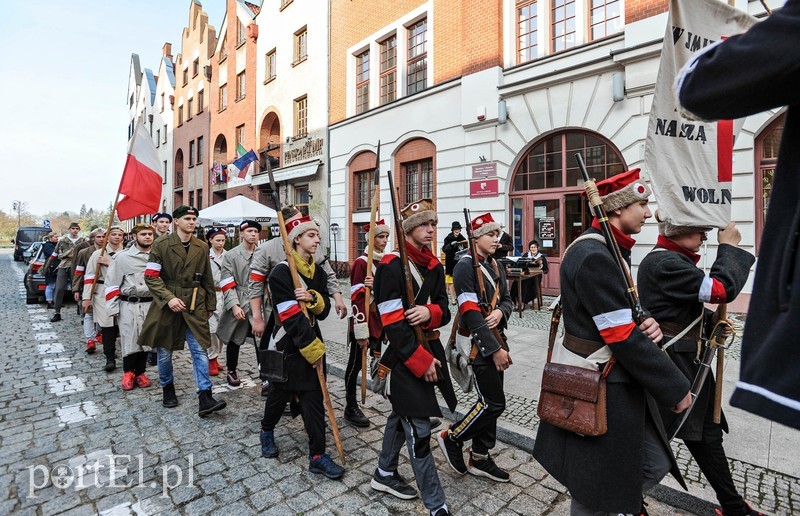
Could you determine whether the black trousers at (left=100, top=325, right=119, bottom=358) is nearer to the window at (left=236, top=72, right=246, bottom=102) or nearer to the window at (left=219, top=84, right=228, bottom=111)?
the window at (left=236, top=72, right=246, bottom=102)

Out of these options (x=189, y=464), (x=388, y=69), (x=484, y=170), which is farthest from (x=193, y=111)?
(x=189, y=464)

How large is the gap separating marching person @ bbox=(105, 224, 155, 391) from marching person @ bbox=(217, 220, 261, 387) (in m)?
0.95

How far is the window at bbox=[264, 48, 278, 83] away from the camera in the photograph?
22055 mm

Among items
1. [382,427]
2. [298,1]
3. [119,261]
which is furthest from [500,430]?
[298,1]

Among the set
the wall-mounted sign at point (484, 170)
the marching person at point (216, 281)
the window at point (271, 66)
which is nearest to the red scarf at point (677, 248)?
the marching person at point (216, 281)

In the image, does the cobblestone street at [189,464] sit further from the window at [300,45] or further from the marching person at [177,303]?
the window at [300,45]

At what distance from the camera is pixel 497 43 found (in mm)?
11633

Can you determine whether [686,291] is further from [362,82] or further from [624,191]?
[362,82]

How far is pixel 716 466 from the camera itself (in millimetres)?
2699

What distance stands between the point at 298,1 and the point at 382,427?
2100 cm

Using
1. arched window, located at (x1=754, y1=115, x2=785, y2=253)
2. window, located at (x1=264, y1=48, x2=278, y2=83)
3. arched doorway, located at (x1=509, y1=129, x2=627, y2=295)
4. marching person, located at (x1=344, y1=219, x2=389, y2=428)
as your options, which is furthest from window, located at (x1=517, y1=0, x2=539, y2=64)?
window, located at (x1=264, y1=48, x2=278, y2=83)

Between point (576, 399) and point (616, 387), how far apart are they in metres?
0.21

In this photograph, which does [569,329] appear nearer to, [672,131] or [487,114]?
[672,131]

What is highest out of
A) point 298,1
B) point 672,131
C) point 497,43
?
point 298,1
